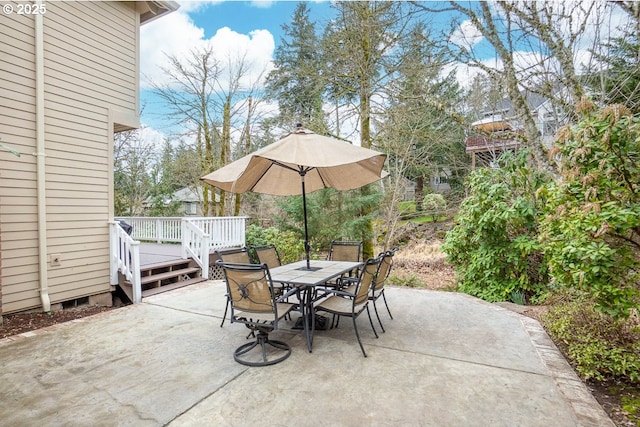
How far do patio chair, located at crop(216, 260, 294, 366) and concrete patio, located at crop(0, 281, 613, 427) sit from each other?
16cm

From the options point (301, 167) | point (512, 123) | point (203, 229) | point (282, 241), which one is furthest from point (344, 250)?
point (512, 123)

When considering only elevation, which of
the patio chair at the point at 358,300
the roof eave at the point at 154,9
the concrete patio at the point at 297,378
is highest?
the roof eave at the point at 154,9

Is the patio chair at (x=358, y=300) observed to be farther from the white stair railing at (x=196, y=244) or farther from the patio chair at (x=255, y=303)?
the white stair railing at (x=196, y=244)

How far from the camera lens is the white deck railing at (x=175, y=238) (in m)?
5.59

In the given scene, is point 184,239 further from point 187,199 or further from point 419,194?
point 187,199

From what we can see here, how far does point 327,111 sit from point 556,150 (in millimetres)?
7420

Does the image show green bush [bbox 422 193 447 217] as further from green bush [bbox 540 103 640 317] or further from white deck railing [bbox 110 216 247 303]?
green bush [bbox 540 103 640 317]

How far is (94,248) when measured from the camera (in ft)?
18.4

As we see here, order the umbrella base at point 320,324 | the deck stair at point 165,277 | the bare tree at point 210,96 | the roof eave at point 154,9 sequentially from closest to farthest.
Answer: the umbrella base at point 320,324, the deck stair at point 165,277, the roof eave at point 154,9, the bare tree at point 210,96

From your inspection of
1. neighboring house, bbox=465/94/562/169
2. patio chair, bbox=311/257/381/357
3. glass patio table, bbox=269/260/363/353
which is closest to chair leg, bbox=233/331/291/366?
glass patio table, bbox=269/260/363/353

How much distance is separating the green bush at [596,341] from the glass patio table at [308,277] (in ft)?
7.86

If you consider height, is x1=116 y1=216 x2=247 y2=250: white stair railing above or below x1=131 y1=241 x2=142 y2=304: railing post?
above

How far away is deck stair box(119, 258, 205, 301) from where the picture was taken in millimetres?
5759

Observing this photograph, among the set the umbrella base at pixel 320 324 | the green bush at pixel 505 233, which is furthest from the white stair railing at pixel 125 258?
the green bush at pixel 505 233
